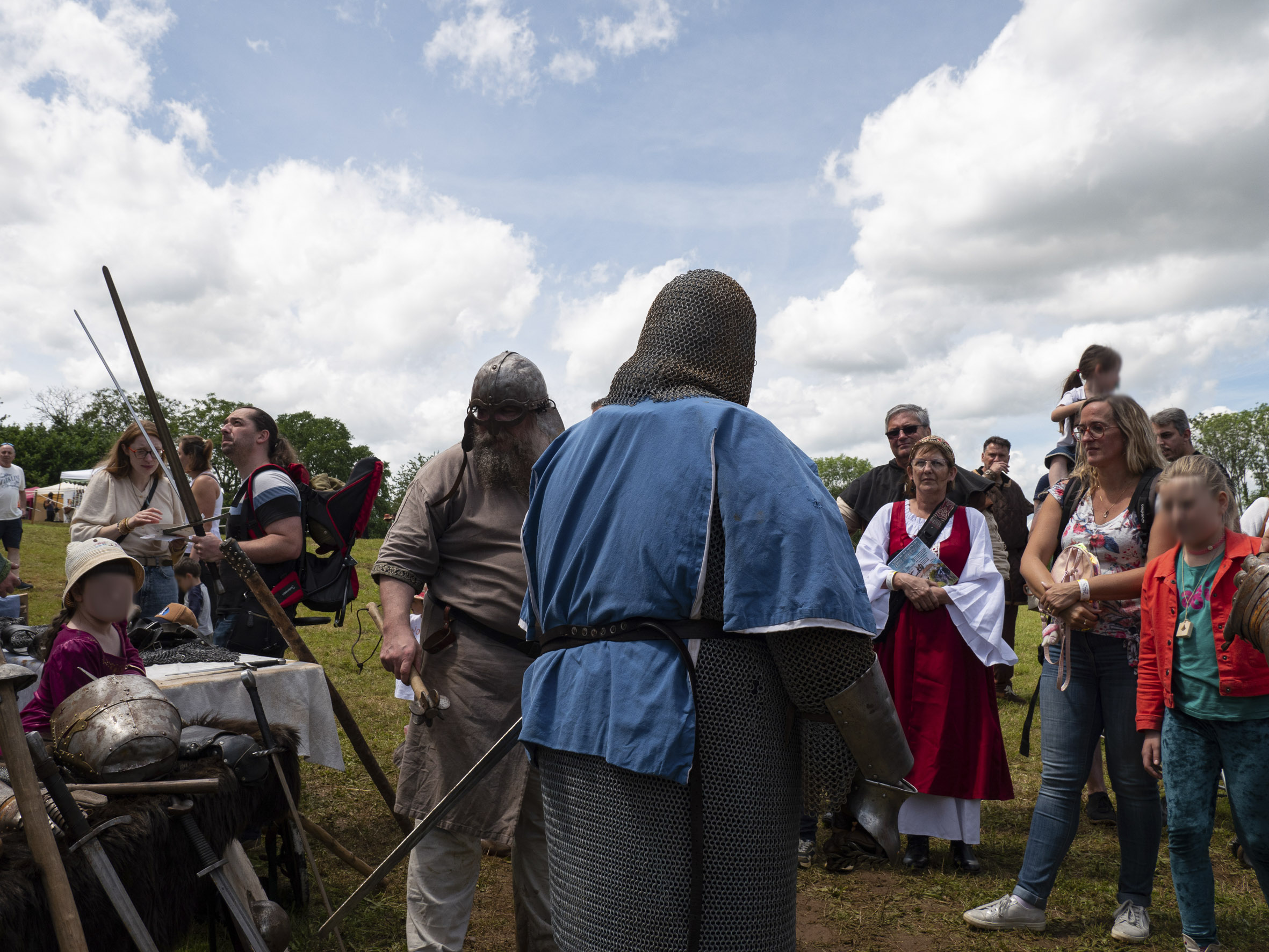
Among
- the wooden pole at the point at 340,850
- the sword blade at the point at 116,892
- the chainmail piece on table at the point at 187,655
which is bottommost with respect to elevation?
the wooden pole at the point at 340,850

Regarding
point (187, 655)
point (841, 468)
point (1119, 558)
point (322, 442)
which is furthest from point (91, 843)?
point (841, 468)

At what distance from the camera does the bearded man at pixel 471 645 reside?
2.73m

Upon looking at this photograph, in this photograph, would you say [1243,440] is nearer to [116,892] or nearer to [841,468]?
[841,468]

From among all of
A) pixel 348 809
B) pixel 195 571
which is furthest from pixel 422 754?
pixel 195 571

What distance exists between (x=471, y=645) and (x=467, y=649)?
0.02 m

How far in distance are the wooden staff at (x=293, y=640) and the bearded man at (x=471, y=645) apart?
734 millimetres

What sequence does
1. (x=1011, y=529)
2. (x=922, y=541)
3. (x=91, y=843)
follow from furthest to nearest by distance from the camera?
(x=1011, y=529), (x=922, y=541), (x=91, y=843)

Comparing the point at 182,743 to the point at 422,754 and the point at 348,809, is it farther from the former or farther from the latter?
the point at 348,809

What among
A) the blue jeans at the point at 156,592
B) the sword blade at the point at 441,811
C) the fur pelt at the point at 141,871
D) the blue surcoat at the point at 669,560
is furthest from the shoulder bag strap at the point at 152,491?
the blue surcoat at the point at 669,560

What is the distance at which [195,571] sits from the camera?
6609 millimetres

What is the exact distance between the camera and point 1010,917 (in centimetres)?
353

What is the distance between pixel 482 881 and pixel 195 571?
379cm

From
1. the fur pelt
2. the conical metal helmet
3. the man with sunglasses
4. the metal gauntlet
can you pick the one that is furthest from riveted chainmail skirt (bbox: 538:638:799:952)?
the man with sunglasses

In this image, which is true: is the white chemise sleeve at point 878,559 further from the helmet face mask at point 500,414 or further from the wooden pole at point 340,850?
the wooden pole at point 340,850
